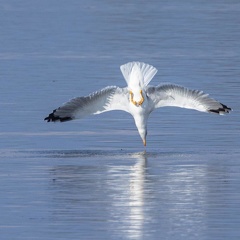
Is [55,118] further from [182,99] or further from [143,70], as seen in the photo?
[182,99]

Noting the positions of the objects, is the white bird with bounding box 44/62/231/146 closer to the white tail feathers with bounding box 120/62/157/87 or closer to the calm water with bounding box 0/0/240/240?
A: the white tail feathers with bounding box 120/62/157/87

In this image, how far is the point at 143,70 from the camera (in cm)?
2033

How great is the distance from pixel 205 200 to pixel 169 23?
2555 cm

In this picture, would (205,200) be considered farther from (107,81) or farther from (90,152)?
(107,81)

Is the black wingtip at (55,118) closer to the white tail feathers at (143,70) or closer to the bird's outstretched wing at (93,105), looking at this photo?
the bird's outstretched wing at (93,105)

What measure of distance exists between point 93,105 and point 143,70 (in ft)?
3.40

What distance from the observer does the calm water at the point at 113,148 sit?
1513 centimetres

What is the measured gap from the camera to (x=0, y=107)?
2359 cm

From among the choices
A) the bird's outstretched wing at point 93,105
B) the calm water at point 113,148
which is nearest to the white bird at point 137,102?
the bird's outstretched wing at point 93,105

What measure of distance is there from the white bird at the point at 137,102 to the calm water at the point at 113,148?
0.35 meters

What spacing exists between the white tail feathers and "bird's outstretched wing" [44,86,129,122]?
54 cm

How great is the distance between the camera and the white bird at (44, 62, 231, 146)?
2052 centimetres

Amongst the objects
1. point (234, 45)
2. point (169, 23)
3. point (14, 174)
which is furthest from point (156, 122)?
point (169, 23)

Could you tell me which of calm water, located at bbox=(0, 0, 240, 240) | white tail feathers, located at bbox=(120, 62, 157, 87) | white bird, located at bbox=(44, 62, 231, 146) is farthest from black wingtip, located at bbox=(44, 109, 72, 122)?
white tail feathers, located at bbox=(120, 62, 157, 87)
